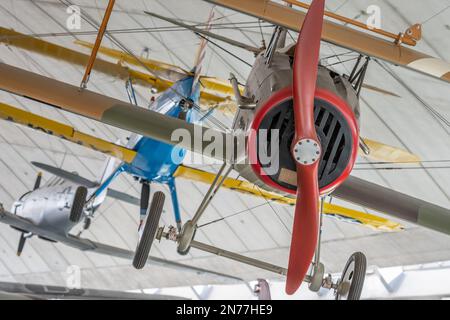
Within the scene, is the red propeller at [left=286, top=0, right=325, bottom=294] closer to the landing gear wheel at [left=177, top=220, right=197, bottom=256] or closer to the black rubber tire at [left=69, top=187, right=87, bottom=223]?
the landing gear wheel at [left=177, top=220, right=197, bottom=256]

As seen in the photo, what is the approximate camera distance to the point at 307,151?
5.44m

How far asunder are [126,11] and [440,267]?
7.84 metres

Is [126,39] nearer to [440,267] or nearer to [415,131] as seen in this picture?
[415,131]

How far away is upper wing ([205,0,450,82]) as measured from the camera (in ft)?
21.6

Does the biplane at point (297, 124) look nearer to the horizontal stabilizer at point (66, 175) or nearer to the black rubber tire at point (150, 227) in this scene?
the black rubber tire at point (150, 227)

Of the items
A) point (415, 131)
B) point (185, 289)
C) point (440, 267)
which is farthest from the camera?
point (185, 289)

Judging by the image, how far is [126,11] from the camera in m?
14.0

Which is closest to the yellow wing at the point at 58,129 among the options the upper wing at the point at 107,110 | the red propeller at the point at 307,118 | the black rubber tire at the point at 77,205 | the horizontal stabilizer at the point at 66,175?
the black rubber tire at the point at 77,205

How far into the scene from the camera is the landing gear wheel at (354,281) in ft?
23.8

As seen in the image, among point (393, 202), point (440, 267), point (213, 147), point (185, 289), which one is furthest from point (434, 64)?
point (185, 289)

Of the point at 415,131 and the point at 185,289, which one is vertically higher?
the point at 185,289

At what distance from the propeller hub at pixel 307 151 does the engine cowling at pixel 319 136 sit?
0.66ft
